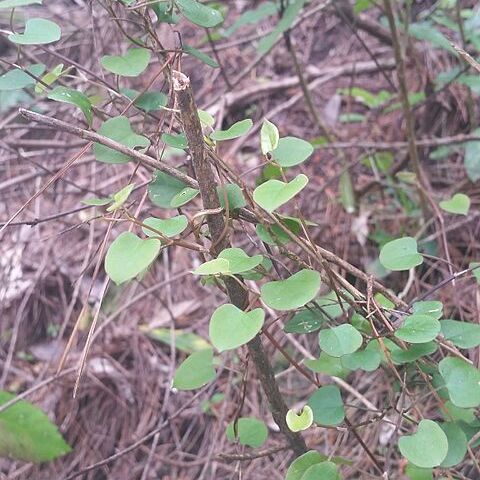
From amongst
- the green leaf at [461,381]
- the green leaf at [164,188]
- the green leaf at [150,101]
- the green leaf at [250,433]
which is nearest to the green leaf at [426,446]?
the green leaf at [461,381]

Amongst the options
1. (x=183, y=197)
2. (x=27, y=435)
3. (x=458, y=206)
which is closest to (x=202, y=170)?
(x=183, y=197)

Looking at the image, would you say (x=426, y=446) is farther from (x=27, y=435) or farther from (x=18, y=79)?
(x=27, y=435)

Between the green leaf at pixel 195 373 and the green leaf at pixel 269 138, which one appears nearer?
the green leaf at pixel 269 138

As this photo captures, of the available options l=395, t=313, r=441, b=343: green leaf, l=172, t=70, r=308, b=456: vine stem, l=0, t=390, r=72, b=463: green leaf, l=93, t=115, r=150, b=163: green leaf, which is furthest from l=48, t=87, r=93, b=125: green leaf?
l=0, t=390, r=72, b=463: green leaf

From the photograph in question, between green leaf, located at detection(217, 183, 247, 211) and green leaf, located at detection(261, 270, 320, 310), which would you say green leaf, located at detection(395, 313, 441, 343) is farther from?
green leaf, located at detection(217, 183, 247, 211)

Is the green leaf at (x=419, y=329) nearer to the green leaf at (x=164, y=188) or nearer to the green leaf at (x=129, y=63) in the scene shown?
the green leaf at (x=164, y=188)
